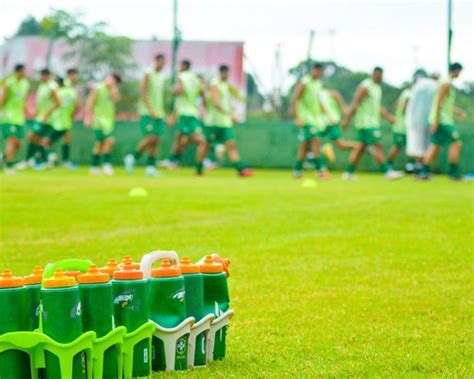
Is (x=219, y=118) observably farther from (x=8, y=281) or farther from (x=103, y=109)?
(x=8, y=281)

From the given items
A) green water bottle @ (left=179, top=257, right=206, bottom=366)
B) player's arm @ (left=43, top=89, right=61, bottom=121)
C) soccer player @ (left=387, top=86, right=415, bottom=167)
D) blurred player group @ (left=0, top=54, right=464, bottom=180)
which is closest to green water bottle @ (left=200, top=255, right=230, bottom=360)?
green water bottle @ (left=179, top=257, right=206, bottom=366)

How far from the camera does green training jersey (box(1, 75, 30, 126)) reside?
26328 millimetres

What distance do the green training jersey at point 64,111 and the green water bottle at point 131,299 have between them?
82.5 feet

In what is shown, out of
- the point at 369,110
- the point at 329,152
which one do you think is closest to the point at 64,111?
the point at 369,110

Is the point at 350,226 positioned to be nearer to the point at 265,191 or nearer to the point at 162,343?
the point at 265,191

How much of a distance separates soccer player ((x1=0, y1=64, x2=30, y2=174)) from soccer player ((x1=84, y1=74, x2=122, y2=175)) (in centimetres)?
152

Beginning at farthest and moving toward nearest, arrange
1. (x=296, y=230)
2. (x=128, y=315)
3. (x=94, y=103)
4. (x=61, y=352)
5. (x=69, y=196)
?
(x=94, y=103) < (x=69, y=196) < (x=296, y=230) < (x=128, y=315) < (x=61, y=352)

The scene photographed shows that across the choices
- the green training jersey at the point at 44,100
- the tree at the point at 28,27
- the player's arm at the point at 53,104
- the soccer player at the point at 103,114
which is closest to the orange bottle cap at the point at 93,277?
the soccer player at the point at 103,114

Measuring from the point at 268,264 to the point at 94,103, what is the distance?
1949cm

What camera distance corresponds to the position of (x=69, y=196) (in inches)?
621

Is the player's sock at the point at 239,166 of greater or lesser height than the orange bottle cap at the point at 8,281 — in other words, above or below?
below

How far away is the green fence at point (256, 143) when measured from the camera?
3497cm

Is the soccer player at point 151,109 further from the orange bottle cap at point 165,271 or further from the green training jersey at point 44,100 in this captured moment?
the orange bottle cap at point 165,271

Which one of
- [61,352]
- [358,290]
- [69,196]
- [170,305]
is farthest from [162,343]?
[69,196]
